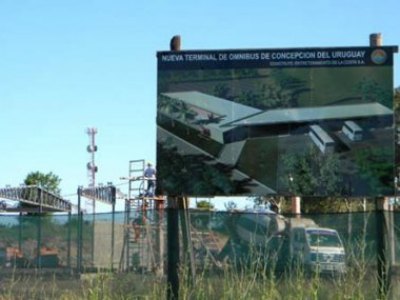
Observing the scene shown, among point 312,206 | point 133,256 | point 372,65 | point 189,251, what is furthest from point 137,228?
point 312,206

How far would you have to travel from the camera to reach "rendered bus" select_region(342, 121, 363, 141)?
43.8 feet

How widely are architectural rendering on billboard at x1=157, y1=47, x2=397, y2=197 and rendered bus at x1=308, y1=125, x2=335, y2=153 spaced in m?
0.02

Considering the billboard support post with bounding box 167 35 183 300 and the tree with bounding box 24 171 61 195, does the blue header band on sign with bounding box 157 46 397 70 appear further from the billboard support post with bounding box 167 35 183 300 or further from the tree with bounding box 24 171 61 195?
the tree with bounding box 24 171 61 195

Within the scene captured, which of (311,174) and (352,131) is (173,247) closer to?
(311,174)

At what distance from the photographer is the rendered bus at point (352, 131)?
43.8ft

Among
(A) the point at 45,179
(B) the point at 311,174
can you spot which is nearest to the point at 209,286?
(B) the point at 311,174

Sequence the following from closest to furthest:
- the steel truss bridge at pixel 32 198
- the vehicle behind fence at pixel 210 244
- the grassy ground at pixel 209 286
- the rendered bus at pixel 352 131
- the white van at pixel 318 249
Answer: the grassy ground at pixel 209 286 → the white van at pixel 318 249 → the vehicle behind fence at pixel 210 244 → the rendered bus at pixel 352 131 → the steel truss bridge at pixel 32 198

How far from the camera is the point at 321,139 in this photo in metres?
13.5

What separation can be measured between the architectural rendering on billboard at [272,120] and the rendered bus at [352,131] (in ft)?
0.06

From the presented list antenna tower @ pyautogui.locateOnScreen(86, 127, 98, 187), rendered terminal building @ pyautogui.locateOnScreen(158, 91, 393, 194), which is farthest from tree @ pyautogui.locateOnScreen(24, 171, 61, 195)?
rendered terminal building @ pyautogui.locateOnScreen(158, 91, 393, 194)

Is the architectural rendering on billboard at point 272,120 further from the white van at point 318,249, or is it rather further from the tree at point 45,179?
the tree at point 45,179

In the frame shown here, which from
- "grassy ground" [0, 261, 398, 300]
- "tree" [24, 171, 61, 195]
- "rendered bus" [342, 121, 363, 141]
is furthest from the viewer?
"tree" [24, 171, 61, 195]

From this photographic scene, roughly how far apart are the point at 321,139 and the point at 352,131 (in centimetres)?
54

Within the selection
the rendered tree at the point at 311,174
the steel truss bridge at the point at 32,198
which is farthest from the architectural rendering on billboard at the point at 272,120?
the steel truss bridge at the point at 32,198
